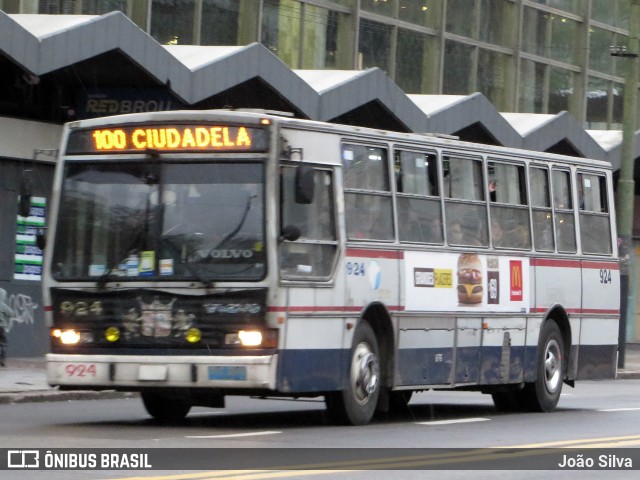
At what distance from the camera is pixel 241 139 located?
14148 millimetres

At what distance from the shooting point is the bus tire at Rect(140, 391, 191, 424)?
604 inches

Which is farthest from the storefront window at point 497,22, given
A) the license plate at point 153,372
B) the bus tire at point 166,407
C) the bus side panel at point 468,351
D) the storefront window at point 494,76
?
the license plate at point 153,372

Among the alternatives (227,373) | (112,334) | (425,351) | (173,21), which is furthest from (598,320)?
(173,21)

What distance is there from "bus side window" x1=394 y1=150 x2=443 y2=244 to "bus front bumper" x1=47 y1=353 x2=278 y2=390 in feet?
8.86

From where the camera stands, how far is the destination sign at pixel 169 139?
46.4ft

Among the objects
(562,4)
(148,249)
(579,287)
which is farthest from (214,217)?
(562,4)

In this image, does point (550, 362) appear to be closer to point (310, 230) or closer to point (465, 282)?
point (465, 282)

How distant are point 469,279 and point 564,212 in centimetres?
259

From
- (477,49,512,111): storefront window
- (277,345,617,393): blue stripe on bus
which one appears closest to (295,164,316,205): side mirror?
(277,345,617,393): blue stripe on bus

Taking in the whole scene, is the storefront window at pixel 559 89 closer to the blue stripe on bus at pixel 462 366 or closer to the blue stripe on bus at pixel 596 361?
the blue stripe on bus at pixel 596 361

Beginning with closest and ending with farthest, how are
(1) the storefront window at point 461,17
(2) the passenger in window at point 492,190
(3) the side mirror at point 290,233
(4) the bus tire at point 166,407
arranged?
(3) the side mirror at point 290,233 → (4) the bus tire at point 166,407 → (2) the passenger in window at point 492,190 → (1) the storefront window at point 461,17

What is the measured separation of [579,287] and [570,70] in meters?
21.1

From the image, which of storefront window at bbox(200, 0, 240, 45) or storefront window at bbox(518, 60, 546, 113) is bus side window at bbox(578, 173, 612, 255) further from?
storefront window at bbox(518, 60, 546, 113)

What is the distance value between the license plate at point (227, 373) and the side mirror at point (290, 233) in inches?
46.3
